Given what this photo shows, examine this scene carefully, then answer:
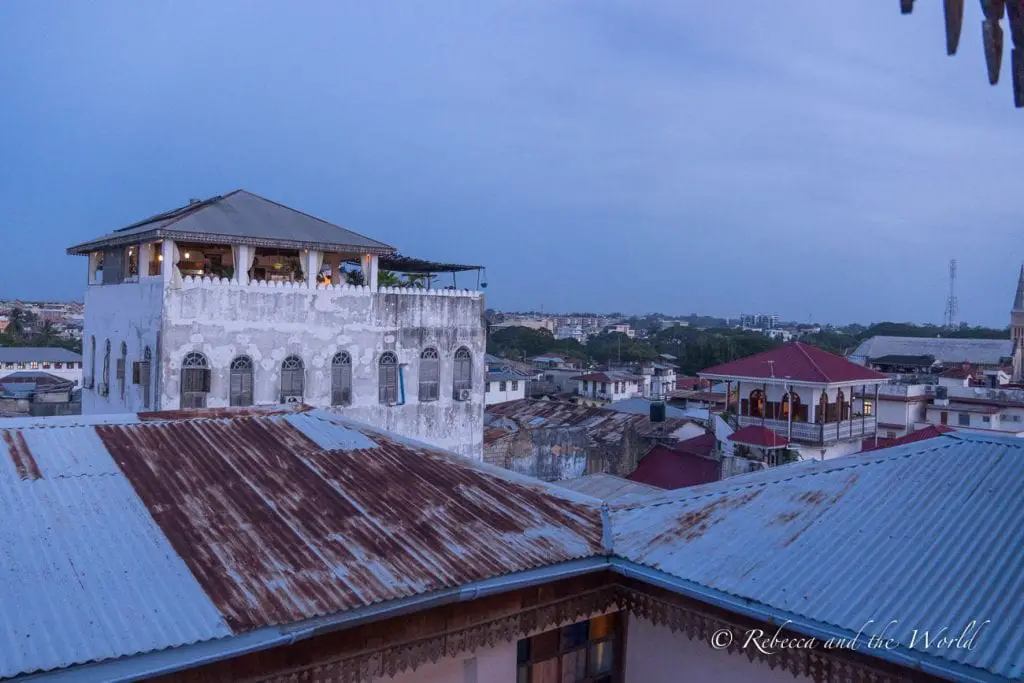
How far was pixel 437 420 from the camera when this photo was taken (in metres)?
21.1

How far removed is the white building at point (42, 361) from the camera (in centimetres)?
4881

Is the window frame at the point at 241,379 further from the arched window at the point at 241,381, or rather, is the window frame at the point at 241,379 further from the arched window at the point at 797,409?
the arched window at the point at 797,409

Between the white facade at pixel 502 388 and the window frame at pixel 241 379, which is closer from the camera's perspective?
the window frame at pixel 241 379

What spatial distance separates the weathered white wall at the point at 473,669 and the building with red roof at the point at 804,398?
19.8m

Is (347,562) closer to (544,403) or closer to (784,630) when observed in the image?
(784,630)

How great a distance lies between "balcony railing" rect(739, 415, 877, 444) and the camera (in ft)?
80.6

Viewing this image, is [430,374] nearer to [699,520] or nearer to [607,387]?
[699,520]

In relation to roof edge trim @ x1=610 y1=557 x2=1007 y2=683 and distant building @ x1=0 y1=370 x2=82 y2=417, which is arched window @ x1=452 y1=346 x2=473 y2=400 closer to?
distant building @ x1=0 y1=370 x2=82 y2=417

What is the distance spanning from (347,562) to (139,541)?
4.47 feet

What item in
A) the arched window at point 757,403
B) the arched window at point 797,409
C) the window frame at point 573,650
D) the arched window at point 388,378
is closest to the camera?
the window frame at point 573,650

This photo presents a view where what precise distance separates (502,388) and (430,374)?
22.9 metres

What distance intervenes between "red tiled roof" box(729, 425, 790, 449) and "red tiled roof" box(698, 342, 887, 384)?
3030 mm

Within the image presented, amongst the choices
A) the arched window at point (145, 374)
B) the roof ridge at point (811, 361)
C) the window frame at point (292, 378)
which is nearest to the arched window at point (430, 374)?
the window frame at point (292, 378)

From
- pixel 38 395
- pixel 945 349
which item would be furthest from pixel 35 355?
pixel 945 349
